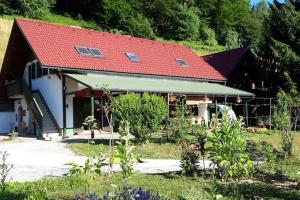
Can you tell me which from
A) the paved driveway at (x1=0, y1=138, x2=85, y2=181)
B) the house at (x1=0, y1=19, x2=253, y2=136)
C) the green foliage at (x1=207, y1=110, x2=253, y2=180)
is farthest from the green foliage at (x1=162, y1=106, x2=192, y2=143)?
the green foliage at (x1=207, y1=110, x2=253, y2=180)

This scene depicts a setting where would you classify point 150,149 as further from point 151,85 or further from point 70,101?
point 70,101

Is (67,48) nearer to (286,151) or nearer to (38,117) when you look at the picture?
(38,117)

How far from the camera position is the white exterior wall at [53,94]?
22.9m

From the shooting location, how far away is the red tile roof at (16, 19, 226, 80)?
2291cm

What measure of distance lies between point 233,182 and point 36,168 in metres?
5.89

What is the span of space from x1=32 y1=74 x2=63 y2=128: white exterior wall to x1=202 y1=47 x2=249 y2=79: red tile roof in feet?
43.9

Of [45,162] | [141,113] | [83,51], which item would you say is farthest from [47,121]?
[45,162]

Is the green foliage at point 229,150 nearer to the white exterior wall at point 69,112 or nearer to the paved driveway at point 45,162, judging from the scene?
the paved driveway at point 45,162

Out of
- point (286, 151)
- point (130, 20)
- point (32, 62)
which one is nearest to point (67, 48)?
point (32, 62)

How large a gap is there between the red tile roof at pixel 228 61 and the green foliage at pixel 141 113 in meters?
16.5

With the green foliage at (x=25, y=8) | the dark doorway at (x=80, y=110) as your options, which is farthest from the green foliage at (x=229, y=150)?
the green foliage at (x=25, y=8)

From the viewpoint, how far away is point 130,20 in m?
55.6

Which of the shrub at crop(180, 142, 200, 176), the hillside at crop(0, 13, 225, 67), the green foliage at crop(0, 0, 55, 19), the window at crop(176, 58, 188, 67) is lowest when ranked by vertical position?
the shrub at crop(180, 142, 200, 176)

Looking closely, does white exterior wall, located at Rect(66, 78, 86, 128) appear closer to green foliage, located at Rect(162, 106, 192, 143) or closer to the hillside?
green foliage, located at Rect(162, 106, 192, 143)
